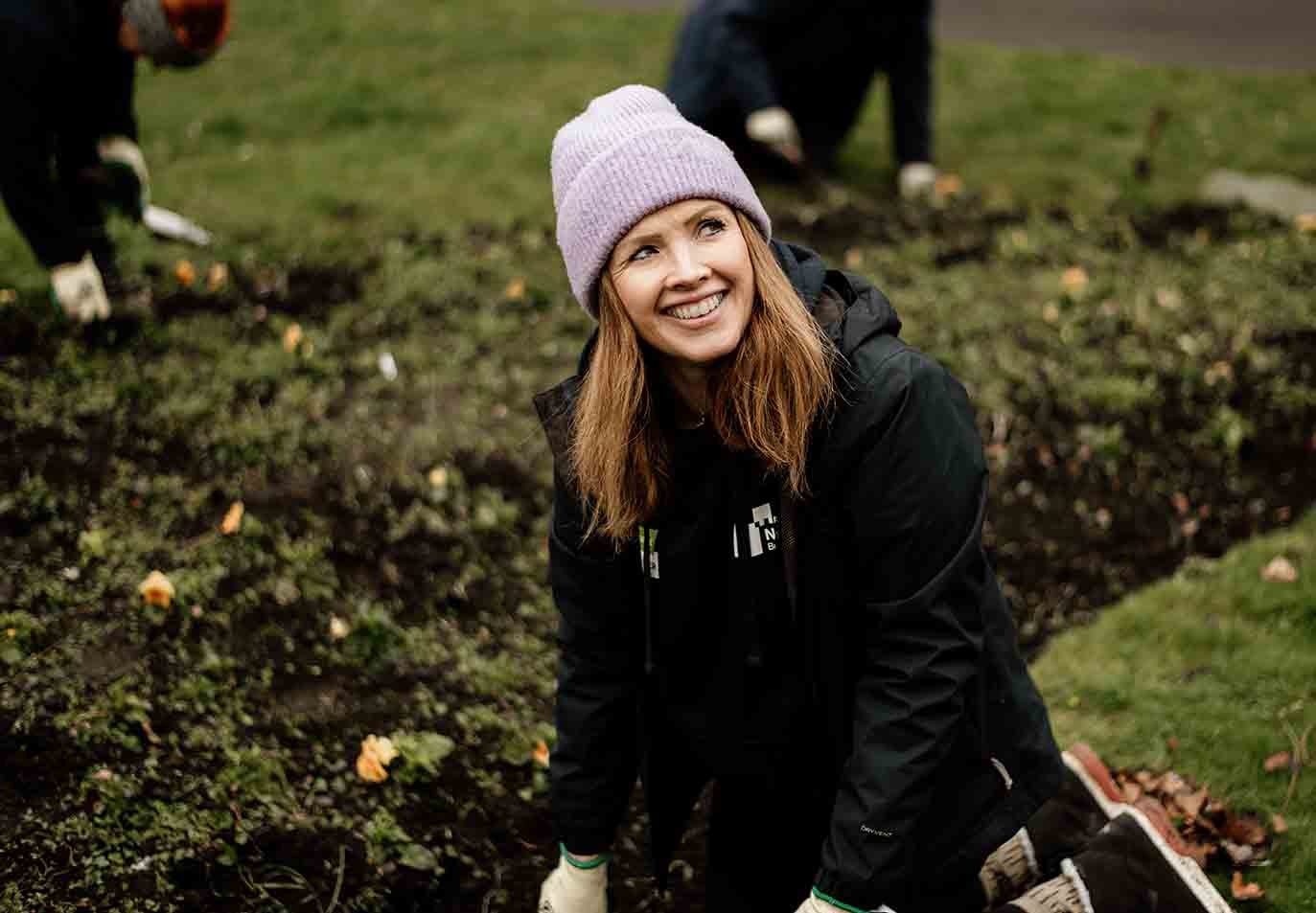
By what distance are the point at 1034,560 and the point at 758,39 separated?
354 centimetres

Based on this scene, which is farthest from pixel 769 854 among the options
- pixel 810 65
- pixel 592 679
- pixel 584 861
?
pixel 810 65

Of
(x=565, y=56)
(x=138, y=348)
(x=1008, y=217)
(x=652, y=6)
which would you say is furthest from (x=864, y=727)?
(x=652, y=6)

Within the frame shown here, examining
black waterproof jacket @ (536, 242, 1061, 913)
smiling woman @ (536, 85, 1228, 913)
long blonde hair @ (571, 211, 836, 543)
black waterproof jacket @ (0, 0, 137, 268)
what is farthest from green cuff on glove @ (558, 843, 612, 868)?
black waterproof jacket @ (0, 0, 137, 268)

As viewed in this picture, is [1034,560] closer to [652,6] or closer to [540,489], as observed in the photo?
[540,489]

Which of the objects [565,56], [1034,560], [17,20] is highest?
[17,20]

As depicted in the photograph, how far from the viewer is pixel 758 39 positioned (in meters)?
6.21

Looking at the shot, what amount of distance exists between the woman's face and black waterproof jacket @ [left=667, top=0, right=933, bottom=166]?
14.3ft

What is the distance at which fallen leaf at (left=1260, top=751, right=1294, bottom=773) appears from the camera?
2.83m

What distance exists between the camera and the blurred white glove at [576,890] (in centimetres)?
236

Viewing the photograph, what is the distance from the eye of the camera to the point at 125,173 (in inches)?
209

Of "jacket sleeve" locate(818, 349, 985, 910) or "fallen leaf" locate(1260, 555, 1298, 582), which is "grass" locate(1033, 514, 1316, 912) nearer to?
"fallen leaf" locate(1260, 555, 1298, 582)

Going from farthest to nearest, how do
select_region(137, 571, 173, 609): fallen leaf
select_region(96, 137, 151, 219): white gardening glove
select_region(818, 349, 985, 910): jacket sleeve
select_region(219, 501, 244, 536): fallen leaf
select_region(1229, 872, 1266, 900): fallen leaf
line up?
select_region(96, 137, 151, 219): white gardening glove < select_region(219, 501, 244, 536): fallen leaf < select_region(137, 571, 173, 609): fallen leaf < select_region(1229, 872, 1266, 900): fallen leaf < select_region(818, 349, 985, 910): jacket sleeve

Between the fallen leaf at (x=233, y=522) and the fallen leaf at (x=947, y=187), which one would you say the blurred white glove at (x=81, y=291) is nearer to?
the fallen leaf at (x=233, y=522)

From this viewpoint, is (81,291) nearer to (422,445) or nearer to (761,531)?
(422,445)
